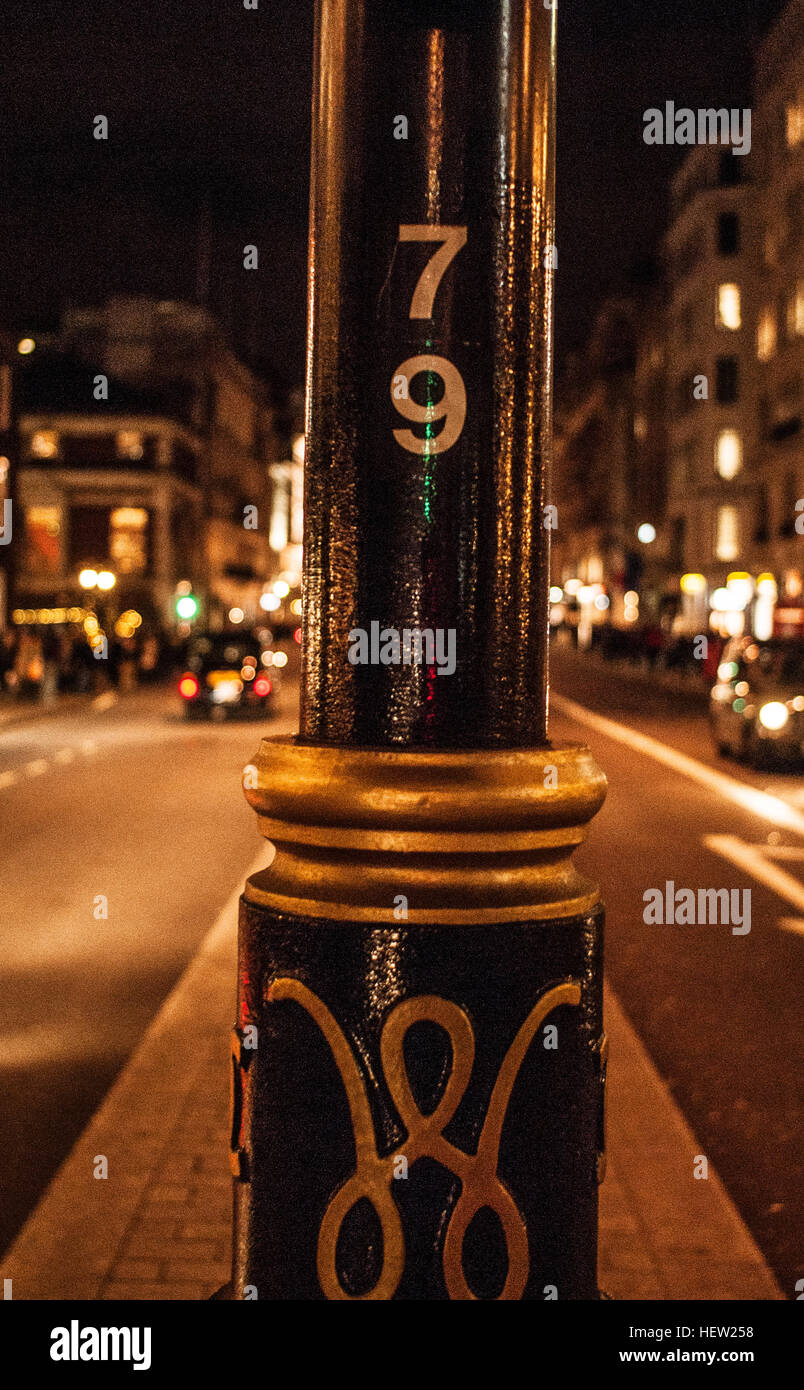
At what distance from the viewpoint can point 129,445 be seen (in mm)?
77188

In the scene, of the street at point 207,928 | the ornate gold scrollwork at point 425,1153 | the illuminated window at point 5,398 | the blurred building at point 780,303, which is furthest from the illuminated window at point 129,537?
the ornate gold scrollwork at point 425,1153

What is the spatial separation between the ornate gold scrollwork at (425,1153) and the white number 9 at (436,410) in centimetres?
86

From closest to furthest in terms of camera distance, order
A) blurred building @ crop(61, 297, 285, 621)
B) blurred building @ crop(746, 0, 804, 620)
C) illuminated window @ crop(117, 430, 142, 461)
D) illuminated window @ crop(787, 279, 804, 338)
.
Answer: illuminated window @ crop(787, 279, 804, 338) → blurred building @ crop(746, 0, 804, 620) → illuminated window @ crop(117, 430, 142, 461) → blurred building @ crop(61, 297, 285, 621)

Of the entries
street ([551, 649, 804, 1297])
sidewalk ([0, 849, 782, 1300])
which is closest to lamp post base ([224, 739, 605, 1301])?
sidewalk ([0, 849, 782, 1300])

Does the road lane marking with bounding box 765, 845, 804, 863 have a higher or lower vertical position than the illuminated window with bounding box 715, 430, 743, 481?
lower

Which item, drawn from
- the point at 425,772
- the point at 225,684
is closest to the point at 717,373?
the point at 225,684

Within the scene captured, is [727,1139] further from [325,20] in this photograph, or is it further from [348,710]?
[325,20]

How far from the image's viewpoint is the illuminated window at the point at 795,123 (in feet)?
167

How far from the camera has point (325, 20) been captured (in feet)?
8.48

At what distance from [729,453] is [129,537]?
30.0 meters

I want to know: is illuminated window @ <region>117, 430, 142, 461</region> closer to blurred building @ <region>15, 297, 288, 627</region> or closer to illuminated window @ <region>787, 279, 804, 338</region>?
blurred building @ <region>15, 297, 288, 627</region>

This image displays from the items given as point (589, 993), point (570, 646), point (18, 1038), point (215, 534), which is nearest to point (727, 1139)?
point (18, 1038)

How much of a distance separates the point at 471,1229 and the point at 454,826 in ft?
2.02

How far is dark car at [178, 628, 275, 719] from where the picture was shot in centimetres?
3059
